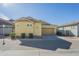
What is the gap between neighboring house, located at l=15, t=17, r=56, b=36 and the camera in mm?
6809

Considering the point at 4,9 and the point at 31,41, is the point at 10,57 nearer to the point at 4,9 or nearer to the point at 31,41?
the point at 31,41

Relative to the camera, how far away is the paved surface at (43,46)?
6.81 metres

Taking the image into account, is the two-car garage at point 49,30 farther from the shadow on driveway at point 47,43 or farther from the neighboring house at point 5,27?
the neighboring house at point 5,27

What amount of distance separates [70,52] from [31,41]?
1.51m

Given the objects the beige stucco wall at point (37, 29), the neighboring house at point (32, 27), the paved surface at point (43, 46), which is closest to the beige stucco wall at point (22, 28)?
the neighboring house at point (32, 27)

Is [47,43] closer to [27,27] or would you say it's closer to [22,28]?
[27,27]

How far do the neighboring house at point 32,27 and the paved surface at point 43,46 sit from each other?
243 mm

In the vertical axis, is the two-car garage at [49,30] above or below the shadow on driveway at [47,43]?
above

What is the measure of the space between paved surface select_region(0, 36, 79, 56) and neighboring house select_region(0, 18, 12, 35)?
0.92 ft

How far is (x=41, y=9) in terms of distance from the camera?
267 inches

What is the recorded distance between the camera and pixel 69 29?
6.96 m

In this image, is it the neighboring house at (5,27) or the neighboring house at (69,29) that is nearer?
the neighboring house at (5,27)

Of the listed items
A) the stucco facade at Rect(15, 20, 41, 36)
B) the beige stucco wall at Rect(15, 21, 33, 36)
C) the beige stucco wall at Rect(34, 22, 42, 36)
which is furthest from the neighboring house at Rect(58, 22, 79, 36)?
the beige stucco wall at Rect(15, 21, 33, 36)

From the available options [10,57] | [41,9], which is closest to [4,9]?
[41,9]
